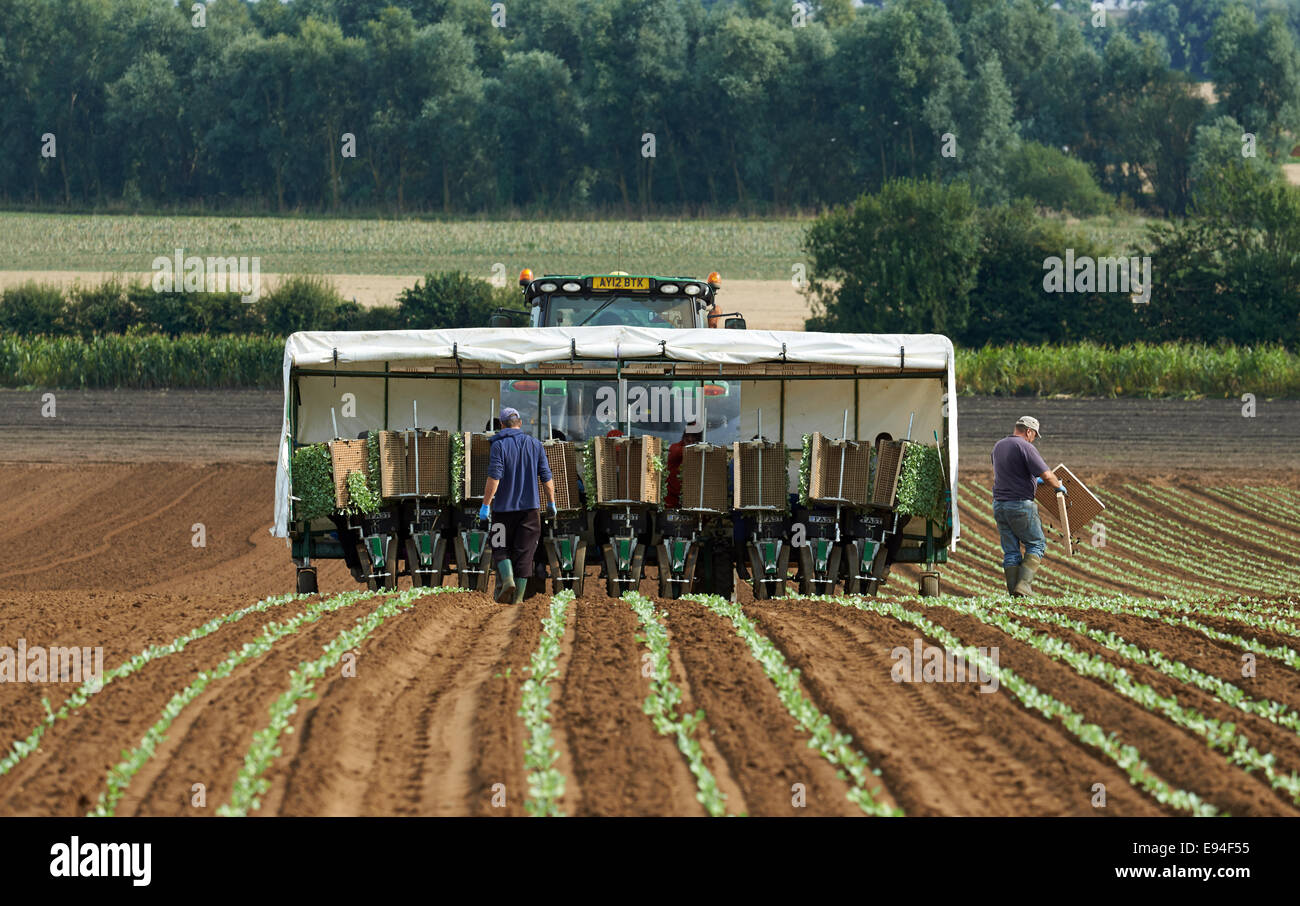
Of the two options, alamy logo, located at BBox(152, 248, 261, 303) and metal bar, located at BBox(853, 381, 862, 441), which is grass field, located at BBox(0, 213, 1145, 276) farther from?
metal bar, located at BBox(853, 381, 862, 441)

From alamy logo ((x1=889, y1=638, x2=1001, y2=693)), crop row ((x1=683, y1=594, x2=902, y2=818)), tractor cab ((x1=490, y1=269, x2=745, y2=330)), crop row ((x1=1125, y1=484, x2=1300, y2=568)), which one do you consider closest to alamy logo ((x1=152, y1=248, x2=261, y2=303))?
crop row ((x1=1125, y1=484, x2=1300, y2=568))

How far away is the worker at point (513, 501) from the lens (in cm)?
1300

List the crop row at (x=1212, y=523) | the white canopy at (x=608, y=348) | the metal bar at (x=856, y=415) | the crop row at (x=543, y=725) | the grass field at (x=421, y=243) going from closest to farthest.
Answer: the crop row at (x=543, y=725)
the white canopy at (x=608, y=348)
the metal bar at (x=856, y=415)
the crop row at (x=1212, y=523)
the grass field at (x=421, y=243)

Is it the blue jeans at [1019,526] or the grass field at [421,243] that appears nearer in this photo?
the blue jeans at [1019,526]

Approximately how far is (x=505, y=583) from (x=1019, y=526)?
4.87 m

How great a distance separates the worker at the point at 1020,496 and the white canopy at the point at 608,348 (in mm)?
638

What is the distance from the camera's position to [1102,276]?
49.1m

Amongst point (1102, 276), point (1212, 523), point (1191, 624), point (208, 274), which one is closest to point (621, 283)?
point (1191, 624)

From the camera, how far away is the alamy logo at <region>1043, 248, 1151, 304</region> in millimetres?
48000

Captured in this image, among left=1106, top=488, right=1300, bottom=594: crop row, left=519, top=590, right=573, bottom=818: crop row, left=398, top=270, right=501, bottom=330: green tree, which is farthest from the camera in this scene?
left=398, top=270, right=501, bottom=330: green tree

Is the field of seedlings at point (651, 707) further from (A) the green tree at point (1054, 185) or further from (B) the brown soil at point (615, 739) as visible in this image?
(A) the green tree at point (1054, 185)

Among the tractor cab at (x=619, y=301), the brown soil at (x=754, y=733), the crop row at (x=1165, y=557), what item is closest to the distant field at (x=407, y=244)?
the crop row at (x=1165, y=557)

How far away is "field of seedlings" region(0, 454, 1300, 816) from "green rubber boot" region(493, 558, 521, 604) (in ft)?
1.51

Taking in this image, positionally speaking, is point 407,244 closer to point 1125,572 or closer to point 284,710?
point 1125,572
